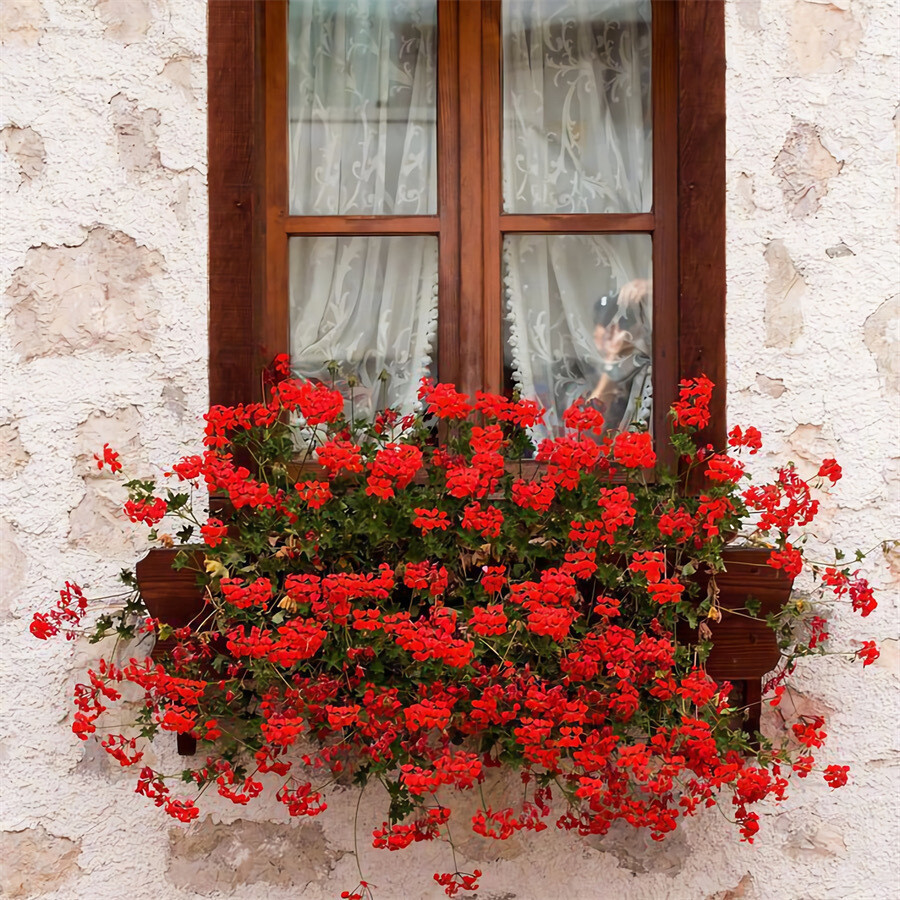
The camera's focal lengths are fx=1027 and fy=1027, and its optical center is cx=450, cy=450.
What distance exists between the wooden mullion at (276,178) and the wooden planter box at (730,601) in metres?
0.63

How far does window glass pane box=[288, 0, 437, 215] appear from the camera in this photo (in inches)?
97.3

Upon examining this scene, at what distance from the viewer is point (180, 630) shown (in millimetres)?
1998

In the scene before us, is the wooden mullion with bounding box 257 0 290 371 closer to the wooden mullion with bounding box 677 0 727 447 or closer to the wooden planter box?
the wooden planter box

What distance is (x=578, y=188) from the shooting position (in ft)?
8.11

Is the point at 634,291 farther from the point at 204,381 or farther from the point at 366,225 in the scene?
the point at 204,381

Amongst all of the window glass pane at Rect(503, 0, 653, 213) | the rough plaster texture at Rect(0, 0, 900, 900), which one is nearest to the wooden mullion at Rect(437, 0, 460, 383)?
the window glass pane at Rect(503, 0, 653, 213)

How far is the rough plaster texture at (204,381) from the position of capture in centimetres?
222

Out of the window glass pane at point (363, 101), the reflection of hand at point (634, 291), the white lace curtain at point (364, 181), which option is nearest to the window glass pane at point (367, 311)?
the white lace curtain at point (364, 181)

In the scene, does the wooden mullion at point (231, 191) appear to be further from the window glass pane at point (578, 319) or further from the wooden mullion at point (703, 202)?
the wooden mullion at point (703, 202)

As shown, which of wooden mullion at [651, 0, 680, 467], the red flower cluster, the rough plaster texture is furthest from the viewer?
wooden mullion at [651, 0, 680, 467]

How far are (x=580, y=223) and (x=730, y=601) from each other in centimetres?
95

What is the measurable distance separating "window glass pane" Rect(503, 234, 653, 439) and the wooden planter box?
519 mm

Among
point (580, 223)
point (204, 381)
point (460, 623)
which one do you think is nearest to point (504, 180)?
point (580, 223)

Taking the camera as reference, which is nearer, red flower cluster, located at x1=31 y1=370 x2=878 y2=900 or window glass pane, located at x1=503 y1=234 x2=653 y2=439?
red flower cluster, located at x1=31 y1=370 x2=878 y2=900
